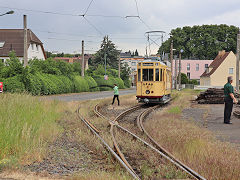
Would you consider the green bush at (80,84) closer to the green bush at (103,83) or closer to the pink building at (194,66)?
the green bush at (103,83)

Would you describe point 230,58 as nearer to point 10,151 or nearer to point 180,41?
point 180,41

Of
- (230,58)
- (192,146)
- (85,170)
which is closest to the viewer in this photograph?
(85,170)

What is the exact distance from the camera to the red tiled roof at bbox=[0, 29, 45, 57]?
53125 mm

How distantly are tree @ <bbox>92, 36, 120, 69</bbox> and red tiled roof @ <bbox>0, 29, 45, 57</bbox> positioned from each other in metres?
29.9

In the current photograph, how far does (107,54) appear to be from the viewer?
86.6 metres

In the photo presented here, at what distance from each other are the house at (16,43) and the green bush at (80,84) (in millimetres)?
11997

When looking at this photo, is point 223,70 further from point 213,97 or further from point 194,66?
point 213,97

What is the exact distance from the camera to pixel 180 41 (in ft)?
319

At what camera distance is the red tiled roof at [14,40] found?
53125 mm

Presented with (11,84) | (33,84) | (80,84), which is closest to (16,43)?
(80,84)

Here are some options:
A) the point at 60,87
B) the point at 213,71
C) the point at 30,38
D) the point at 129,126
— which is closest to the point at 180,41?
the point at 213,71

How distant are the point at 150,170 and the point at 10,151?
2.99m

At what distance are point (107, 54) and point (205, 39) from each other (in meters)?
29.5

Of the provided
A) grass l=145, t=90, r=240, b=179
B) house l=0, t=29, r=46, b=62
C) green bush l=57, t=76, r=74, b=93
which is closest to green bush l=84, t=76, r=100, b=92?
green bush l=57, t=76, r=74, b=93
